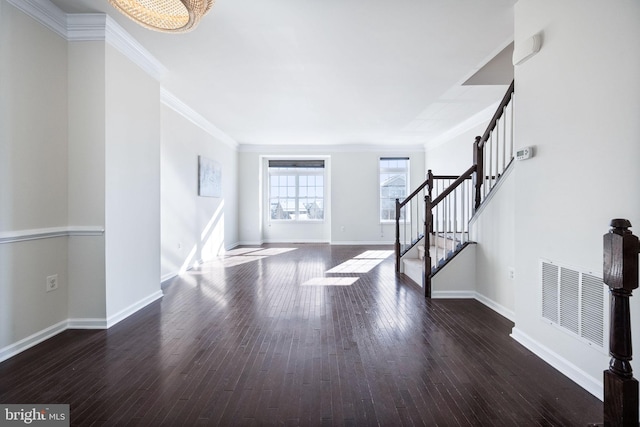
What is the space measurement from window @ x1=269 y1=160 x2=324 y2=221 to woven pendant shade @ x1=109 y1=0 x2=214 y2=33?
7625 millimetres

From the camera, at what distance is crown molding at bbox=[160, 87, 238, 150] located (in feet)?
15.7

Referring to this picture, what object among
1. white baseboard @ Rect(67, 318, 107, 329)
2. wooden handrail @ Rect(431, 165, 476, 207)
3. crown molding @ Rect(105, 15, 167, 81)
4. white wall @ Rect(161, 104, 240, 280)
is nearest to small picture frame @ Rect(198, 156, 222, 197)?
white wall @ Rect(161, 104, 240, 280)

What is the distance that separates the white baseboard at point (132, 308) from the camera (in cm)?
304

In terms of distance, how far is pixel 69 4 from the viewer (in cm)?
271

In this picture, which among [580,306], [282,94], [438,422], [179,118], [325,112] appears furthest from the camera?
[325,112]

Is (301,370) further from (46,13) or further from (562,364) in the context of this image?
(46,13)

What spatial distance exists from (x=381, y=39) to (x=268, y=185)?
689 centimetres

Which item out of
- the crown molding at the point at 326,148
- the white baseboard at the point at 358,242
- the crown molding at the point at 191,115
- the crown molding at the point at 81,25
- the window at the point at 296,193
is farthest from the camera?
the window at the point at 296,193

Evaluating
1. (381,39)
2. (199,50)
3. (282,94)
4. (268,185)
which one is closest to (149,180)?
(199,50)

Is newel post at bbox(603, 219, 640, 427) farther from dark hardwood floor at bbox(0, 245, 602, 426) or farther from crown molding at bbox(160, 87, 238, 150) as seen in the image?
crown molding at bbox(160, 87, 238, 150)

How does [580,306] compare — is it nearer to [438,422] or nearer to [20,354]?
[438,422]

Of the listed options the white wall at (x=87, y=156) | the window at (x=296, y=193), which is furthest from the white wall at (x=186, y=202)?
the window at (x=296, y=193)

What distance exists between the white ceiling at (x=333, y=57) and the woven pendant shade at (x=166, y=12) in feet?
2.64

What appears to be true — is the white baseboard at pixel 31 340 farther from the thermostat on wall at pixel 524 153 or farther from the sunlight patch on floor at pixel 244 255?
the thermostat on wall at pixel 524 153
